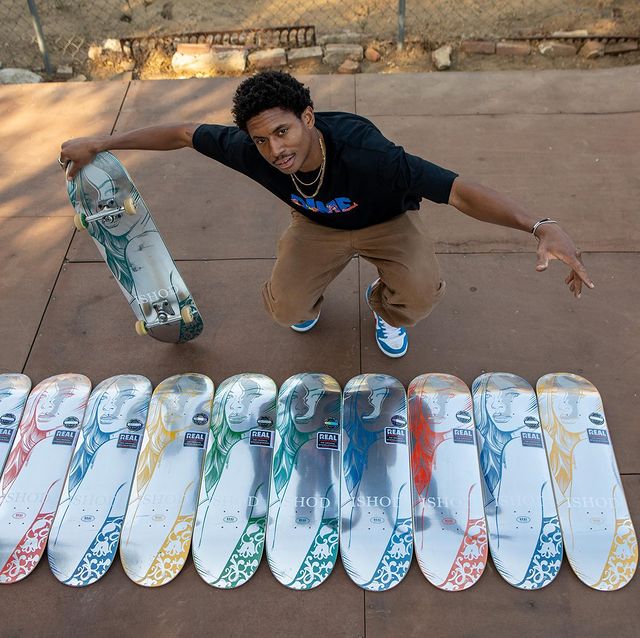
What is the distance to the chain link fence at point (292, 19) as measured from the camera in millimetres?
5688

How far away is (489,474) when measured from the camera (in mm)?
2646

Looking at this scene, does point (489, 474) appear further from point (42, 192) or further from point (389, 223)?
point (42, 192)

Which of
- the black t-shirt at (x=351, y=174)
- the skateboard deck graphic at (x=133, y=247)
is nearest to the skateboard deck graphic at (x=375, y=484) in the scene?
the black t-shirt at (x=351, y=174)

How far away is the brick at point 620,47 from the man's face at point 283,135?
4.35 meters

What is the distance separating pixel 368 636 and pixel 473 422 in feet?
3.23

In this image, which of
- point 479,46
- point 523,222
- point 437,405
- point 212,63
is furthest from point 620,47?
point 523,222

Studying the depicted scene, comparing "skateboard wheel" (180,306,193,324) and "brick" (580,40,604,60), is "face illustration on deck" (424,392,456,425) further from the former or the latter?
"brick" (580,40,604,60)

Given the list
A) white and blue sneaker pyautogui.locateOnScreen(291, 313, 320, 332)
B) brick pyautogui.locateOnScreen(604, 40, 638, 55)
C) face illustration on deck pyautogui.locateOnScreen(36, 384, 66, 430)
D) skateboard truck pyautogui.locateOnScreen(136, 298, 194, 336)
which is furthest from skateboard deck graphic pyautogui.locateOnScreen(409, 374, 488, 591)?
brick pyautogui.locateOnScreen(604, 40, 638, 55)

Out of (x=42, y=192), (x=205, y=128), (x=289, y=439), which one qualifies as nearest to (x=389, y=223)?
(x=205, y=128)

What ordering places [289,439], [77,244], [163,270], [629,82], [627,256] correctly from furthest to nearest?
[629,82]
[77,244]
[627,256]
[163,270]
[289,439]

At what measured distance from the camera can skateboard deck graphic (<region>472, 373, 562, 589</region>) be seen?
8.02 ft

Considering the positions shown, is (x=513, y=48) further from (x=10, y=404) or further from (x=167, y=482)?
(x=10, y=404)

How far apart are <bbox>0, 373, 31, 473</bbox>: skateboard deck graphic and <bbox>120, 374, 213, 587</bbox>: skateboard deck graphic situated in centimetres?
61

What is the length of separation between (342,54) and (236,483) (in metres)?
4.25
